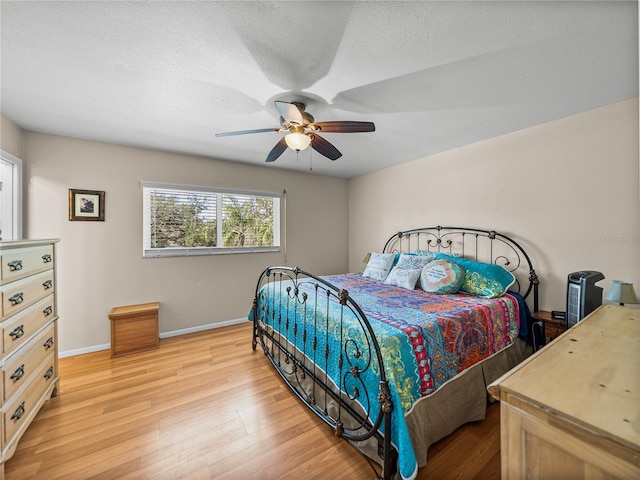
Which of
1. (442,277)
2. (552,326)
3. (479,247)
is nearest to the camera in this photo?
(552,326)

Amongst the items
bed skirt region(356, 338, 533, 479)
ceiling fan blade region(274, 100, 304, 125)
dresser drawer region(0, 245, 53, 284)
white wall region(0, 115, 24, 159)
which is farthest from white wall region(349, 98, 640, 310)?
white wall region(0, 115, 24, 159)

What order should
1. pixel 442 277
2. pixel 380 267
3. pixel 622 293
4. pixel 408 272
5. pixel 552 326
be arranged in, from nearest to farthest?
pixel 622 293, pixel 552 326, pixel 442 277, pixel 408 272, pixel 380 267

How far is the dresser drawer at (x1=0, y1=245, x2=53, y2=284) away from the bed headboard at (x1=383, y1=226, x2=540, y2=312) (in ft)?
12.7

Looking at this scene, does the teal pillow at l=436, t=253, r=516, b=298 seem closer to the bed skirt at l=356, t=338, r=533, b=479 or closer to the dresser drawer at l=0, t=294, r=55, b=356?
the bed skirt at l=356, t=338, r=533, b=479

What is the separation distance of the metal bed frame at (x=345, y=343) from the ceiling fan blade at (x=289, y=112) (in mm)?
1135

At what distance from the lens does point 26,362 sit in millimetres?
1683

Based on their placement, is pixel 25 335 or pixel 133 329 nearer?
pixel 25 335

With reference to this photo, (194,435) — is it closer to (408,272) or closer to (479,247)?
(408,272)

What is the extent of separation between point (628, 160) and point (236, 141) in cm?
367

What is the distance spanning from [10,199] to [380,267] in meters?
4.06

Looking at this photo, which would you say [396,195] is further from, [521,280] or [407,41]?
[407,41]

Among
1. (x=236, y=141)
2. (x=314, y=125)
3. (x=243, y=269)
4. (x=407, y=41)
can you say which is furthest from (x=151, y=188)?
(x=407, y=41)

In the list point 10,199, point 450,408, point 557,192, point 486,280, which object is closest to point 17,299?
point 10,199

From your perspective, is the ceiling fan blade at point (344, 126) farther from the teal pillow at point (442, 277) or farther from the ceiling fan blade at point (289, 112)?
the teal pillow at point (442, 277)
